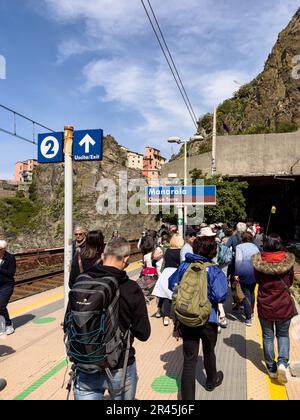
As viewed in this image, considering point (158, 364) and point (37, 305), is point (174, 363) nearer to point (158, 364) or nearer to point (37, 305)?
point (158, 364)

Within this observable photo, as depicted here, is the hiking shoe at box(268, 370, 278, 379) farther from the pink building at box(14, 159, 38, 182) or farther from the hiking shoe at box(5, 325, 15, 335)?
the pink building at box(14, 159, 38, 182)

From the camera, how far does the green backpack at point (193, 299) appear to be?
3.36 meters

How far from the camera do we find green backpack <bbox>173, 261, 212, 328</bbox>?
3361 millimetres

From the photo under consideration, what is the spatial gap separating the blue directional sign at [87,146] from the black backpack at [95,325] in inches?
114

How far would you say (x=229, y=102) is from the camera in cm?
6675

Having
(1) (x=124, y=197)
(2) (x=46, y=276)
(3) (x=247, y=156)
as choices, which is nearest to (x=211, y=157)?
(3) (x=247, y=156)

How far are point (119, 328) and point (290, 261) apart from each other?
2.43 metres

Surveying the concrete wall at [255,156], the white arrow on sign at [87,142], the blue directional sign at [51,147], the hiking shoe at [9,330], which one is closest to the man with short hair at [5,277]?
the hiking shoe at [9,330]

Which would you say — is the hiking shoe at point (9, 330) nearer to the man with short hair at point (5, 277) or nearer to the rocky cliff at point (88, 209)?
the man with short hair at point (5, 277)

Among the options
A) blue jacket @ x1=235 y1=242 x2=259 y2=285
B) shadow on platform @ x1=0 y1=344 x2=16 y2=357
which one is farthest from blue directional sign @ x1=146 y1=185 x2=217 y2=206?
shadow on platform @ x1=0 y1=344 x2=16 y2=357

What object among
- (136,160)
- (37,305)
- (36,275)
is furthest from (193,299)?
(136,160)

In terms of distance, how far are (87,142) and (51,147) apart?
1.75 ft

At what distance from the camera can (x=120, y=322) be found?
2.53 metres
